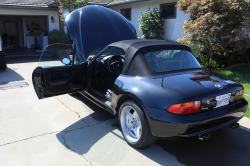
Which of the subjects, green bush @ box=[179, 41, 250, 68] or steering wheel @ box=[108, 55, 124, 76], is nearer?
steering wheel @ box=[108, 55, 124, 76]

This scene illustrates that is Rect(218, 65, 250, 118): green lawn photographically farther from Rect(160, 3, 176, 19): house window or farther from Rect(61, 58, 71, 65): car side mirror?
Rect(160, 3, 176, 19): house window

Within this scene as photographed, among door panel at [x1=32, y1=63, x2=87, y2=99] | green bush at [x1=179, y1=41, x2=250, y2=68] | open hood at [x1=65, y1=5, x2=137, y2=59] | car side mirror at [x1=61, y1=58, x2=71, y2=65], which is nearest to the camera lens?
door panel at [x1=32, y1=63, x2=87, y2=99]

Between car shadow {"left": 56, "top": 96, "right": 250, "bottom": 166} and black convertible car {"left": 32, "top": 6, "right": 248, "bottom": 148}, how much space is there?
0.79 ft

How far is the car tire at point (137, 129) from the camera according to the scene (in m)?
2.84

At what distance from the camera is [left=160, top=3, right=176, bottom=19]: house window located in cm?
1176

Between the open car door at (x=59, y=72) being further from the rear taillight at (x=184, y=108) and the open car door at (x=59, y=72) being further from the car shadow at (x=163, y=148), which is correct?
the rear taillight at (x=184, y=108)

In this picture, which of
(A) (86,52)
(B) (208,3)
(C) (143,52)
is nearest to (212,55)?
(B) (208,3)

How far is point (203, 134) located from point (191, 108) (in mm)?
382

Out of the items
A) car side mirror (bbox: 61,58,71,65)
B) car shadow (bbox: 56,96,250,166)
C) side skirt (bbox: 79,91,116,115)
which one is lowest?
car shadow (bbox: 56,96,250,166)

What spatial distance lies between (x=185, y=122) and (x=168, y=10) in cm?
1078

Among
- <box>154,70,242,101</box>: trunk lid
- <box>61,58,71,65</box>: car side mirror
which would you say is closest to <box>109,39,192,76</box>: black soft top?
<box>154,70,242,101</box>: trunk lid

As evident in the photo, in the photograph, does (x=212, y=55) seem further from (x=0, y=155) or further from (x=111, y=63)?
(x=0, y=155)

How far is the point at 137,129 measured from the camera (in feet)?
10.3

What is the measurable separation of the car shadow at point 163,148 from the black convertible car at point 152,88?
0.79ft
